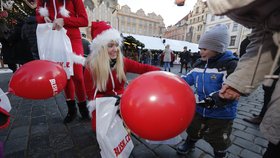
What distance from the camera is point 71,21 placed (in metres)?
2.01

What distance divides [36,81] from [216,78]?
5.44 ft

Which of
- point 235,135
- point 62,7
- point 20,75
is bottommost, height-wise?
point 235,135

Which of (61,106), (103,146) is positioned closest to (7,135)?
(61,106)

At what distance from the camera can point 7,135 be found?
1964mm

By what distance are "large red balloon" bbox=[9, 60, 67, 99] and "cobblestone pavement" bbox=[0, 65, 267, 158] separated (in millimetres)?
728

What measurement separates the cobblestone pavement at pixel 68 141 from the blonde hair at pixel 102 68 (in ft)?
2.33

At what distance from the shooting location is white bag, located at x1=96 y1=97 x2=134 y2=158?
1.28 m

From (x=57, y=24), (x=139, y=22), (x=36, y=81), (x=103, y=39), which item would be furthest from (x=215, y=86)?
(x=139, y=22)

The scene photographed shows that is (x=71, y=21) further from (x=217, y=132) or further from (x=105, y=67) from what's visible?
(x=217, y=132)

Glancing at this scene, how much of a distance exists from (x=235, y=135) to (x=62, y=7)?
9.51 feet

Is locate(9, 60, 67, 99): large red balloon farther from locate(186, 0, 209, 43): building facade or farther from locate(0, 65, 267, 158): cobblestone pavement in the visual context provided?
locate(186, 0, 209, 43): building facade

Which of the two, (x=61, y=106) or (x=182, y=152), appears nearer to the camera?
(x=182, y=152)

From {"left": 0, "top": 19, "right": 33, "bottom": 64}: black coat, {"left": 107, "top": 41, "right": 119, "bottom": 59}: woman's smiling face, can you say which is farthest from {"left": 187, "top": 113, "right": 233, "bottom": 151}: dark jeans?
{"left": 0, "top": 19, "right": 33, "bottom": 64}: black coat

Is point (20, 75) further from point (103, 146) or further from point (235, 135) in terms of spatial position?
point (235, 135)
